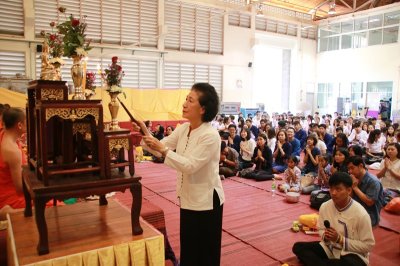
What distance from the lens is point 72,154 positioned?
7.18 ft

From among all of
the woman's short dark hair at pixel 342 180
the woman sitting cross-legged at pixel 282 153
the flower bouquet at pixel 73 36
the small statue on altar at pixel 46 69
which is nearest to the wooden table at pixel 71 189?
the small statue on altar at pixel 46 69

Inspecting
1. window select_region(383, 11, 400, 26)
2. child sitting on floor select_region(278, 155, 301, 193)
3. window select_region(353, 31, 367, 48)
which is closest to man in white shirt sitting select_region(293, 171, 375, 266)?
child sitting on floor select_region(278, 155, 301, 193)

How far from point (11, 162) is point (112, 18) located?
10.7 metres

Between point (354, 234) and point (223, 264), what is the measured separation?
122 centimetres

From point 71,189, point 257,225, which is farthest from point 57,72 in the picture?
point 257,225

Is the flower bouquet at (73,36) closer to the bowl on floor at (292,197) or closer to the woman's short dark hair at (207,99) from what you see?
the woman's short dark hair at (207,99)

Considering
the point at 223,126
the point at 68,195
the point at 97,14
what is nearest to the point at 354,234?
the point at 68,195

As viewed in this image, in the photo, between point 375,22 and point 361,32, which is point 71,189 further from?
point 361,32

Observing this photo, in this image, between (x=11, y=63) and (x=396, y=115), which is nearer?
(x=11, y=63)

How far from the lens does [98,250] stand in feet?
6.32

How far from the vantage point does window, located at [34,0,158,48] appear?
37.7 ft

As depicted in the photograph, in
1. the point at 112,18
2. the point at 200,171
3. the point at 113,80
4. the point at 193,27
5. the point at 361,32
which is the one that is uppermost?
the point at 361,32

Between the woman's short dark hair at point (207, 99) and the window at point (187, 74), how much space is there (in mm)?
11621

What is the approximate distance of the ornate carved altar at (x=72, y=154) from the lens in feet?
6.26
